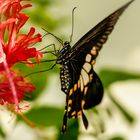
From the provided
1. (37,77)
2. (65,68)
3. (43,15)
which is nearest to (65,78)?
(65,68)

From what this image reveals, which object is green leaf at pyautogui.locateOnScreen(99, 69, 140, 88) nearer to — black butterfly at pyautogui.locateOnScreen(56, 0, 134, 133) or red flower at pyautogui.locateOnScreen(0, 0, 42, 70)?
black butterfly at pyautogui.locateOnScreen(56, 0, 134, 133)

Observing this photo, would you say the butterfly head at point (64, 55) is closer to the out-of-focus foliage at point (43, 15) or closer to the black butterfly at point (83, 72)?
the black butterfly at point (83, 72)

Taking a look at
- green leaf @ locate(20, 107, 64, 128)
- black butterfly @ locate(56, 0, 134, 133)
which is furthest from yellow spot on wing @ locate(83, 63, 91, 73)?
green leaf @ locate(20, 107, 64, 128)

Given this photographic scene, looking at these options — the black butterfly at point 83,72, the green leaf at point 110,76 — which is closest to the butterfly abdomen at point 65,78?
the black butterfly at point 83,72

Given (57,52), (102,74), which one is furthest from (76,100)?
(102,74)

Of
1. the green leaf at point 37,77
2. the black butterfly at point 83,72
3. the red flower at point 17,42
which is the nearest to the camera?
the red flower at point 17,42
